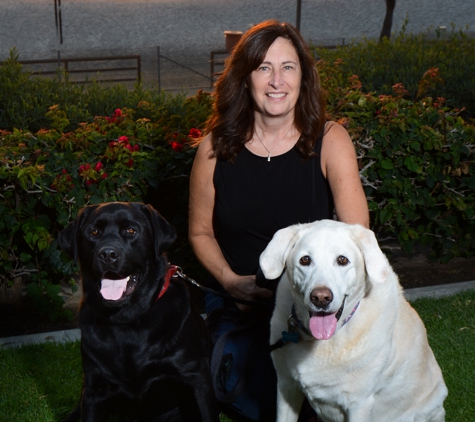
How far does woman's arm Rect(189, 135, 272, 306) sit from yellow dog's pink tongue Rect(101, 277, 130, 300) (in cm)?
69

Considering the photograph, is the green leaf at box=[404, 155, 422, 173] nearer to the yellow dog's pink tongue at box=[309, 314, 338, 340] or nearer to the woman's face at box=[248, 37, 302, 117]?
the woman's face at box=[248, 37, 302, 117]

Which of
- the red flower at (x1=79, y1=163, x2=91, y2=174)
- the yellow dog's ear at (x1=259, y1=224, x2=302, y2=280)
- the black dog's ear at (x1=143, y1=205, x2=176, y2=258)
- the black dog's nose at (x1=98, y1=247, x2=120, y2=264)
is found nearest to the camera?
the yellow dog's ear at (x1=259, y1=224, x2=302, y2=280)

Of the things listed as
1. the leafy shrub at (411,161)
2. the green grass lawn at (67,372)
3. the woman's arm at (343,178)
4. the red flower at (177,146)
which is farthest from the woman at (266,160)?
the leafy shrub at (411,161)

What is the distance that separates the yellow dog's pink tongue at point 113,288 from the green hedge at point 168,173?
1.42 m

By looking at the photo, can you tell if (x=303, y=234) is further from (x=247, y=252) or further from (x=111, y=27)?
(x=111, y=27)

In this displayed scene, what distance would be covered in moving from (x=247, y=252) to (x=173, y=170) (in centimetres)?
121

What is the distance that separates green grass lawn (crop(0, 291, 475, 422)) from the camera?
3.49 meters

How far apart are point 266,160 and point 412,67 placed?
14.7 feet

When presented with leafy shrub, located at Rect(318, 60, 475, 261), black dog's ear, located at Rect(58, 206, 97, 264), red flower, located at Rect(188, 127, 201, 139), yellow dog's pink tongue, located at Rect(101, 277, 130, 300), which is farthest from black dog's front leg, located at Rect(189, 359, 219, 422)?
leafy shrub, located at Rect(318, 60, 475, 261)

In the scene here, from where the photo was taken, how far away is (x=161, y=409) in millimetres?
3105

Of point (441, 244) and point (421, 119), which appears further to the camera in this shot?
point (441, 244)

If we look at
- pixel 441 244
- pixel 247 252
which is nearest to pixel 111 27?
pixel 441 244

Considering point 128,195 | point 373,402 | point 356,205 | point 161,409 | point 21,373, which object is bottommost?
point 21,373

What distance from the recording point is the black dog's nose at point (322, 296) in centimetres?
230
